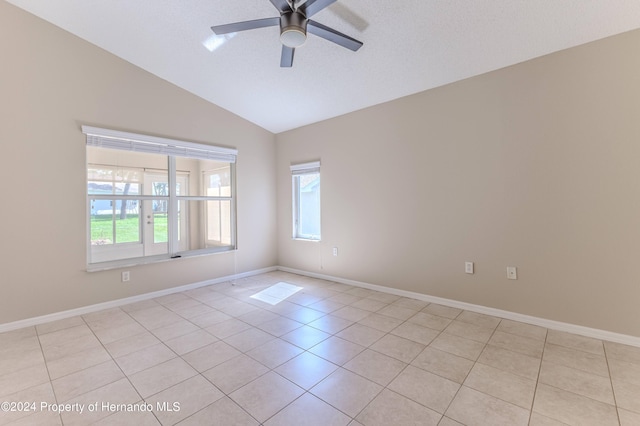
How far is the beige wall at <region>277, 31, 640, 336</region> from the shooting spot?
2430mm

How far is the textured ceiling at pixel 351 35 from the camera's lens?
2.29m

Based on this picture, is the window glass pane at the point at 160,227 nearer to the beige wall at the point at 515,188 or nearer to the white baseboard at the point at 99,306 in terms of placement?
the white baseboard at the point at 99,306

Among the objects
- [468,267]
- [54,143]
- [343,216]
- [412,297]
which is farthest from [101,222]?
[468,267]

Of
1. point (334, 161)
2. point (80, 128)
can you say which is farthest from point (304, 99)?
point (80, 128)

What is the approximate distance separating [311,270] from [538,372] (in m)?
3.22

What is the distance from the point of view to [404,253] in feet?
12.0

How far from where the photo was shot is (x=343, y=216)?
4.29 meters

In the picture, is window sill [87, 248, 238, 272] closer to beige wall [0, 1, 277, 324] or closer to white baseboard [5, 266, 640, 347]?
beige wall [0, 1, 277, 324]

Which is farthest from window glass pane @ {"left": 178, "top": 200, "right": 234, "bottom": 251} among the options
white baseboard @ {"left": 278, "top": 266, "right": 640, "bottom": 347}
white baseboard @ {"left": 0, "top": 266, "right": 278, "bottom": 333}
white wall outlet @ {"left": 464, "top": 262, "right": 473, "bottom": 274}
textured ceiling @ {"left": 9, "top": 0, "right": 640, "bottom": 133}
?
white wall outlet @ {"left": 464, "top": 262, "right": 473, "bottom": 274}

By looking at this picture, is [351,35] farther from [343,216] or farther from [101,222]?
[101,222]

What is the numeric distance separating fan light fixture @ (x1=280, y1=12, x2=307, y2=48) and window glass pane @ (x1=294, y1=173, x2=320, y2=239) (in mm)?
2681

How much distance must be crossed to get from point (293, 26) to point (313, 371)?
97.1 inches

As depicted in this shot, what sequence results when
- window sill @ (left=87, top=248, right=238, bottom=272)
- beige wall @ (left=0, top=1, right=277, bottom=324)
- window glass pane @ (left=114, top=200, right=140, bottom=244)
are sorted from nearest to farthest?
beige wall @ (left=0, top=1, right=277, bottom=324) < window sill @ (left=87, top=248, right=238, bottom=272) < window glass pane @ (left=114, top=200, right=140, bottom=244)

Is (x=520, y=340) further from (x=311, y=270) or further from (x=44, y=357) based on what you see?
(x=44, y=357)
